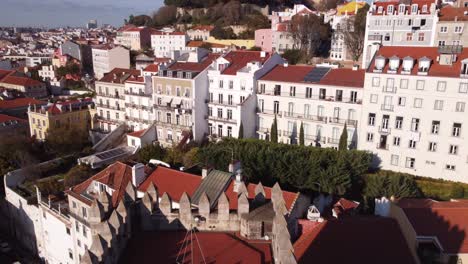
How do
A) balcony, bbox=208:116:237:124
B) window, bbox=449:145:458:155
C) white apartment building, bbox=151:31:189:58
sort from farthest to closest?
white apartment building, bbox=151:31:189:58, balcony, bbox=208:116:237:124, window, bbox=449:145:458:155

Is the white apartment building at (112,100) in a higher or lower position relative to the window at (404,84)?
lower

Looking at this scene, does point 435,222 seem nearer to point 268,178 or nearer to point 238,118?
point 268,178

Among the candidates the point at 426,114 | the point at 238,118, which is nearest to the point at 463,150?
the point at 426,114

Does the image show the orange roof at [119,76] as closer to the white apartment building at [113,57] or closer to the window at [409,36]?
the white apartment building at [113,57]

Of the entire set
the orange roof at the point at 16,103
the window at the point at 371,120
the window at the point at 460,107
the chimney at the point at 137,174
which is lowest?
the orange roof at the point at 16,103

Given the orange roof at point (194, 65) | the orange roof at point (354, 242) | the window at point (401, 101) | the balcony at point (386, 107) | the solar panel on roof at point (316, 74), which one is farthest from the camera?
the orange roof at point (194, 65)

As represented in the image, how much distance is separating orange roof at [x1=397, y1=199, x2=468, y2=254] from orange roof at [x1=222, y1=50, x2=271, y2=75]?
35.8 meters

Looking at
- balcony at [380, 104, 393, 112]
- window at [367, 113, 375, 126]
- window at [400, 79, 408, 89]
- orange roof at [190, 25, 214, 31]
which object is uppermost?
orange roof at [190, 25, 214, 31]

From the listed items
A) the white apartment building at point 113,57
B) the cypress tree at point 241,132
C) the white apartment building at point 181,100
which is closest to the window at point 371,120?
→ the cypress tree at point 241,132

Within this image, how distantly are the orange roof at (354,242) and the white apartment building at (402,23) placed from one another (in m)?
50.3

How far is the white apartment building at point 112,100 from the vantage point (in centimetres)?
6738

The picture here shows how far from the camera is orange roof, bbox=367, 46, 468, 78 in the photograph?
133 feet

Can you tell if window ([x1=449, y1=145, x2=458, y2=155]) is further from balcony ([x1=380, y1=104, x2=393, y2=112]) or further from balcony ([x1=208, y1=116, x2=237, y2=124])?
balcony ([x1=208, y1=116, x2=237, y2=124])

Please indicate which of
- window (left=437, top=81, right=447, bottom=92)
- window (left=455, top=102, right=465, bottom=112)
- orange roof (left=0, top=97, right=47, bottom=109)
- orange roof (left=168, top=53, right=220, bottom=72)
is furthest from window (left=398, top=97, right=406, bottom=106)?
orange roof (left=0, top=97, right=47, bottom=109)
